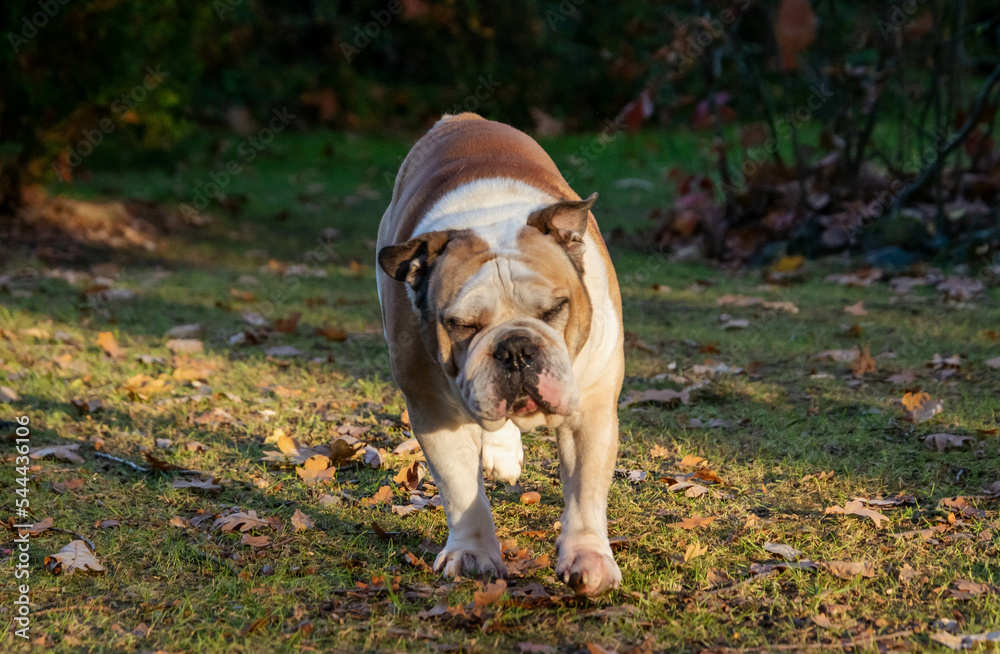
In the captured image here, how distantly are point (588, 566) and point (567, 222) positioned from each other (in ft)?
3.30

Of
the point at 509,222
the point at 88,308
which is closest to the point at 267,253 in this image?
the point at 88,308

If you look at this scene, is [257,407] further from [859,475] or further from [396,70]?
[396,70]

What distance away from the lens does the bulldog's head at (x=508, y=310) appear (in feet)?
9.21

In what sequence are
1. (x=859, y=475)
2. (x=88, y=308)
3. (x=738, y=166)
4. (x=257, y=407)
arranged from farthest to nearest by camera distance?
(x=738, y=166) < (x=88, y=308) < (x=257, y=407) < (x=859, y=475)

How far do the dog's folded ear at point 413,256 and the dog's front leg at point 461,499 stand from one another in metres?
0.45

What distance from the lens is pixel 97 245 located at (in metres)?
9.06

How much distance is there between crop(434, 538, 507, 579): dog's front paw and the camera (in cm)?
300

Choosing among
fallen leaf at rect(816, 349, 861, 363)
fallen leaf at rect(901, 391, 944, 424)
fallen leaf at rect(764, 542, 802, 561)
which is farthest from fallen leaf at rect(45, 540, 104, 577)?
fallen leaf at rect(816, 349, 861, 363)

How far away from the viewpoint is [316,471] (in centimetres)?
388

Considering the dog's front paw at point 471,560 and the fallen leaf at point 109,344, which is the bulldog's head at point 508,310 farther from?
the fallen leaf at point 109,344

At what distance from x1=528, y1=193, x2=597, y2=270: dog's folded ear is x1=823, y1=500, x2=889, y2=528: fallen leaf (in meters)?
1.20

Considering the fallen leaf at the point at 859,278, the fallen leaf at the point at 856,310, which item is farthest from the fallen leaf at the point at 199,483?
the fallen leaf at the point at 859,278

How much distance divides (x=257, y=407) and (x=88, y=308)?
8.87 feet

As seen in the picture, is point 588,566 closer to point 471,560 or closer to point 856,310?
point 471,560
